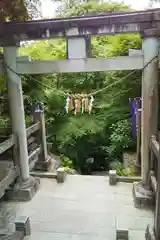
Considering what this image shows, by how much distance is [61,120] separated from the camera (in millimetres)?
8781

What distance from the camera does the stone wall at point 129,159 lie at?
7314mm

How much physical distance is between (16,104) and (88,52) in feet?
6.65

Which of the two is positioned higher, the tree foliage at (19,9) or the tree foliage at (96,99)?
the tree foliage at (19,9)

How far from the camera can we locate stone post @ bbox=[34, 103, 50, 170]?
6.80 metres

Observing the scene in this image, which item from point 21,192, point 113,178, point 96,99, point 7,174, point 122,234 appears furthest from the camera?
point 96,99

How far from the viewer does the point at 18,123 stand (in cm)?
537

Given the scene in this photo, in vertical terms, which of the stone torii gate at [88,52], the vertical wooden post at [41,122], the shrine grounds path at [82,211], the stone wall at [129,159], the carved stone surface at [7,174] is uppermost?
the stone torii gate at [88,52]

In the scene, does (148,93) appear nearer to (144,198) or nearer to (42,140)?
(144,198)

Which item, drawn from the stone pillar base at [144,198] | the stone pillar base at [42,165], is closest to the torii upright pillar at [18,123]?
the stone pillar base at [42,165]

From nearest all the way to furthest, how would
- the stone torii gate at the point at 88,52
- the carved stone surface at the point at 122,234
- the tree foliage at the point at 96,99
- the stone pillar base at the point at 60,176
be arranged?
1. the carved stone surface at the point at 122,234
2. the stone torii gate at the point at 88,52
3. the stone pillar base at the point at 60,176
4. the tree foliage at the point at 96,99

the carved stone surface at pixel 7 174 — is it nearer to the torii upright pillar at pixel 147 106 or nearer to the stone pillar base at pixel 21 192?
the stone pillar base at pixel 21 192

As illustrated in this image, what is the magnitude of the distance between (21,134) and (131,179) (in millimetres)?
3182

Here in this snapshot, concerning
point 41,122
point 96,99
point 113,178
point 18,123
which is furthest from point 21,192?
point 96,99

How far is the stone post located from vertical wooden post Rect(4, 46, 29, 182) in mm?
1313
